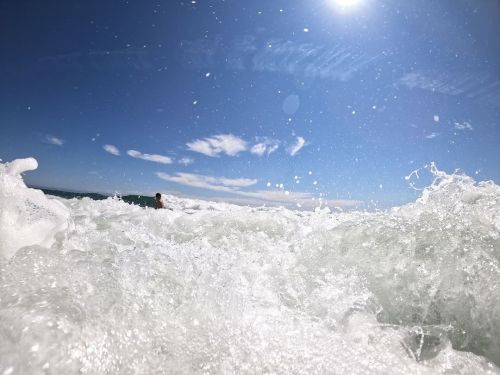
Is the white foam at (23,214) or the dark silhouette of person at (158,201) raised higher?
the dark silhouette of person at (158,201)

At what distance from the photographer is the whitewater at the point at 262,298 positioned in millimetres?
2008

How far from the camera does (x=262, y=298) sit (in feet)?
11.8

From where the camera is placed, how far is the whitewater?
201cm

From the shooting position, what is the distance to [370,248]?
475 cm

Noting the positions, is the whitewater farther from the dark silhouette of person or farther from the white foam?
the dark silhouette of person

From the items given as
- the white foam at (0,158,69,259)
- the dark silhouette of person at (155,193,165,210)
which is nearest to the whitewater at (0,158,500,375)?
the white foam at (0,158,69,259)

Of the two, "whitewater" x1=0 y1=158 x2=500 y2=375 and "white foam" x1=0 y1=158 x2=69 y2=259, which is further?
"white foam" x1=0 y1=158 x2=69 y2=259

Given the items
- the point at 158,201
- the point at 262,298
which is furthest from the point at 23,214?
the point at 158,201

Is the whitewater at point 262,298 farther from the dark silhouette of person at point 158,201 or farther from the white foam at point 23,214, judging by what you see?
the dark silhouette of person at point 158,201

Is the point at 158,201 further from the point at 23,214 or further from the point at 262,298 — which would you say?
the point at 23,214

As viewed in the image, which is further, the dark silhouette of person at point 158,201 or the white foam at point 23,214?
the dark silhouette of person at point 158,201

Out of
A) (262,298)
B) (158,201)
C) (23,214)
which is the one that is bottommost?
(262,298)

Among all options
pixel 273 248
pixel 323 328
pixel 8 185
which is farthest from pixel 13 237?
pixel 273 248

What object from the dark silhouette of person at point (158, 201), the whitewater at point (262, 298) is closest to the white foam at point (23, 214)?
the whitewater at point (262, 298)
